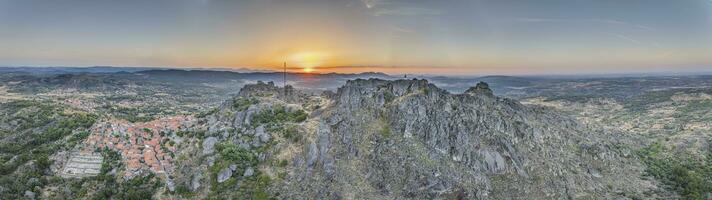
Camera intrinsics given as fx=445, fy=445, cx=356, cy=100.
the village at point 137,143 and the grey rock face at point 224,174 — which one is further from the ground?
the village at point 137,143

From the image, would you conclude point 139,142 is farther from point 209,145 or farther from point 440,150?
point 440,150

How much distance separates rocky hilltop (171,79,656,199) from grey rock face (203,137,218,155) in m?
0.19

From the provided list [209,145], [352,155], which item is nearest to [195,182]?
[209,145]

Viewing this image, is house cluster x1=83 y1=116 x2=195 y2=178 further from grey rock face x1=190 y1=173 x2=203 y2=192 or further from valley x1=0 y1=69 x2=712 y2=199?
grey rock face x1=190 y1=173 x2=203 y2=192

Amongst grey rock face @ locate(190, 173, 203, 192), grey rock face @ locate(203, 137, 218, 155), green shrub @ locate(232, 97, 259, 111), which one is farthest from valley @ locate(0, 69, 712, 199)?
green shrub @ locate(232, 97, 259, 111)

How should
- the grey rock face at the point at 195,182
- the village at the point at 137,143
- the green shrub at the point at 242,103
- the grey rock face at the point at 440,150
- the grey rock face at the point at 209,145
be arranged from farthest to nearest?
the green shrub at the point at 242,103 → the grey rock face at the point at 209,145 → the village at the point at 137,143 → the grey rock face at the point at 440,150 → the grey rock face at the point at 195,182

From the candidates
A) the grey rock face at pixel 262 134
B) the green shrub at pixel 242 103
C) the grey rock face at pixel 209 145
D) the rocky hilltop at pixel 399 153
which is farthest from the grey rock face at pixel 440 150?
the green shrub at pixel 242 103

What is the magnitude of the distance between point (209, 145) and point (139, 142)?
47.9 feet

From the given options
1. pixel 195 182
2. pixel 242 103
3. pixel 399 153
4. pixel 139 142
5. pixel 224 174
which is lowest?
pixel 195 182

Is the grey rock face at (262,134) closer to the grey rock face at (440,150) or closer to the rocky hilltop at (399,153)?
the rocky hilltop at (399,153)

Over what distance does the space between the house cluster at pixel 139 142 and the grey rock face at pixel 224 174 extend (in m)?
10.3

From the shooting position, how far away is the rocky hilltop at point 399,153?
77.8 metres

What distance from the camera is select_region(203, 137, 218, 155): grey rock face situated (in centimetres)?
8519

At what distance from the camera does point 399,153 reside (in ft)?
270
